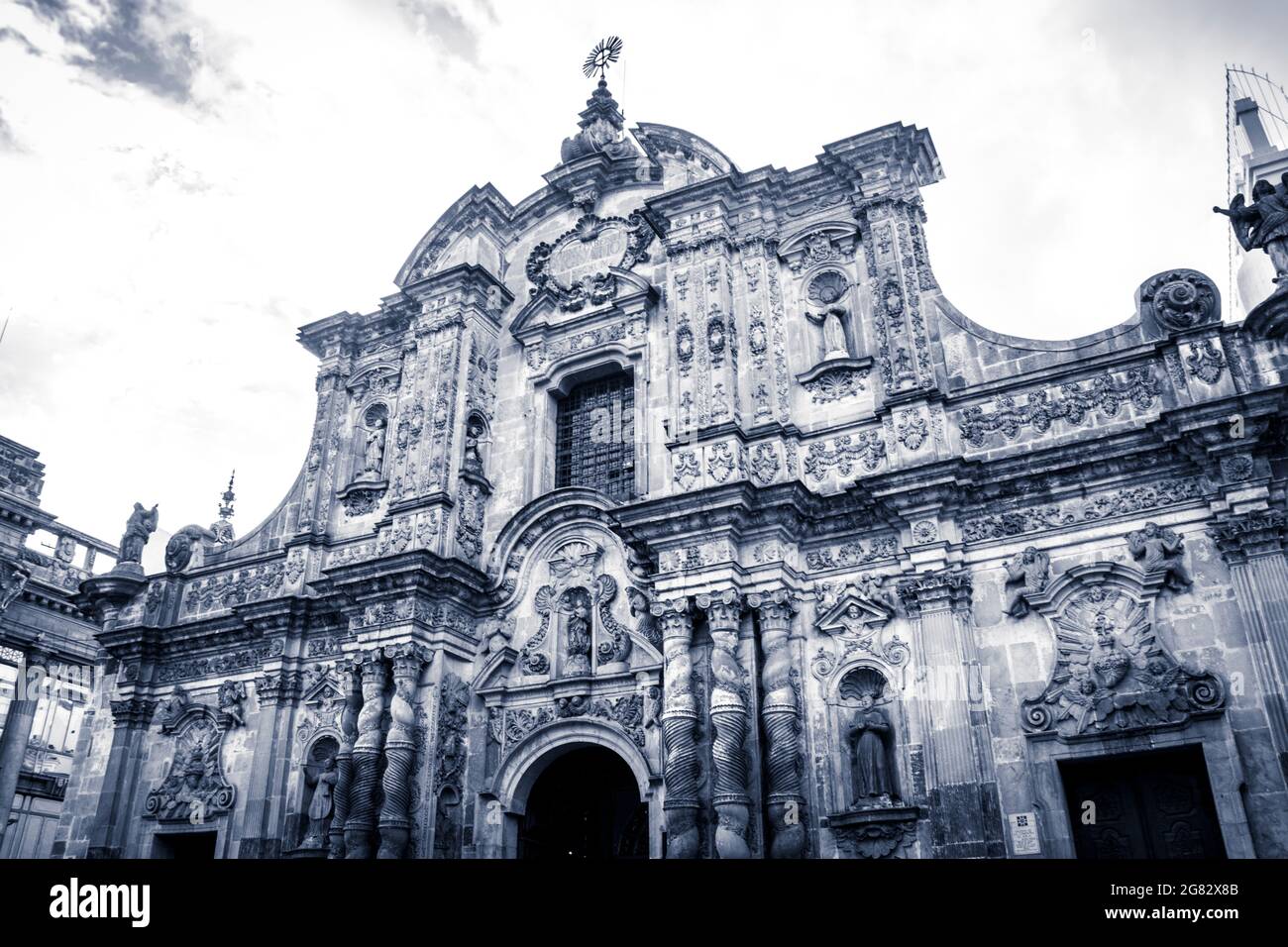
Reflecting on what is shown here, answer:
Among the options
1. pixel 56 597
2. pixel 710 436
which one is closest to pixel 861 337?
pixel 710 436

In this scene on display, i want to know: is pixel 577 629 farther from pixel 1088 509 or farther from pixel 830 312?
pixel 1088 509

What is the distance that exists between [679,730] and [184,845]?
10.5 metres

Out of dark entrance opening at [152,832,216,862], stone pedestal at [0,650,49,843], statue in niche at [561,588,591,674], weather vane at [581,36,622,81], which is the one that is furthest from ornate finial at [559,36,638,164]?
stone pedestal at [0,650,49,843]

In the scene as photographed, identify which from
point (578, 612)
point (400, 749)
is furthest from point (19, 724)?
point (578, 612)

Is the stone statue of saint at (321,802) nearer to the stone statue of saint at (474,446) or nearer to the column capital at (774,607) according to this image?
the stone statue of saint at (474,446)

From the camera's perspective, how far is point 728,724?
12406 millimetres

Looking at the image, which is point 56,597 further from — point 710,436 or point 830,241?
point 830,241

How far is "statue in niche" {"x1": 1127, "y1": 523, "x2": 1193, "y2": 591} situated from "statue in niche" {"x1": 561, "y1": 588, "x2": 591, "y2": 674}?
25.4ft

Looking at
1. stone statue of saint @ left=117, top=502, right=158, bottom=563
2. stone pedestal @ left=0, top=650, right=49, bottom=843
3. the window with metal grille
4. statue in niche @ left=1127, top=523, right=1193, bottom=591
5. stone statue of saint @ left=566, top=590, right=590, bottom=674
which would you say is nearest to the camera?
statue in niche @ left=1127, top=523, right=1193, bottom=591

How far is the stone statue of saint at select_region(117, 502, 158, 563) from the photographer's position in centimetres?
2047

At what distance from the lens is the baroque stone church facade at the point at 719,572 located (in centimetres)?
1146

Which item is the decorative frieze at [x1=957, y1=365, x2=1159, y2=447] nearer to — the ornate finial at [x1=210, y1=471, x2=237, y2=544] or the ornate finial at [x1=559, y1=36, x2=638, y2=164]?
the ornate finial at [x1=559, y1=36, x2=638, y2=164]

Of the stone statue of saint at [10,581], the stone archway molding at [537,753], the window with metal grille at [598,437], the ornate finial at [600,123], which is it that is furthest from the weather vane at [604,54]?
the stone statue of saint at [10,581]

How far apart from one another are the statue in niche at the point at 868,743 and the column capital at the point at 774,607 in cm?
118
